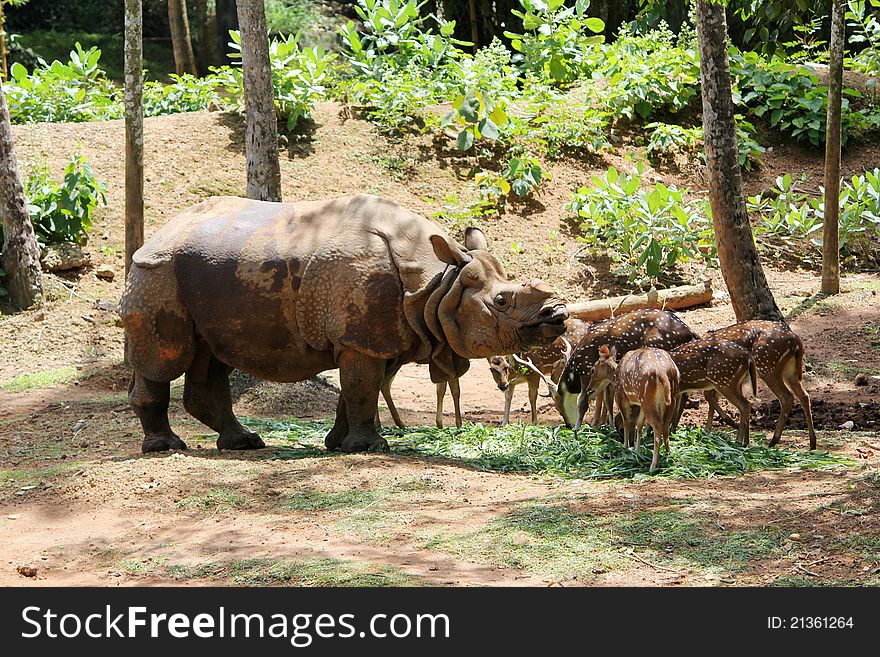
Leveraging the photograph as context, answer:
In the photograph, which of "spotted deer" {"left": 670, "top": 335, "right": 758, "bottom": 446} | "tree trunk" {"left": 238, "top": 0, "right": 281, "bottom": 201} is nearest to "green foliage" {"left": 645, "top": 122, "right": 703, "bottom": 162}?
"tree trunk" {"left": 238, "top": 0, "right": 281, "bottom": 201}

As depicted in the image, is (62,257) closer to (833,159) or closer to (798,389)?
(798,389)

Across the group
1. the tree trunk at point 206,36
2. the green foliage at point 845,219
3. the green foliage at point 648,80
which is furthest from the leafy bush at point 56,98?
the green foliage at point 845,219

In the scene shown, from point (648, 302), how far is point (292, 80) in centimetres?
733

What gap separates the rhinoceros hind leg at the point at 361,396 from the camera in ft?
29.2

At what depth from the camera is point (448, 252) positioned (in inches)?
347

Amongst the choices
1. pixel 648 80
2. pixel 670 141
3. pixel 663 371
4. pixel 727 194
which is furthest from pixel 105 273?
pixel 648 80

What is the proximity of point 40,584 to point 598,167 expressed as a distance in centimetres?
1520

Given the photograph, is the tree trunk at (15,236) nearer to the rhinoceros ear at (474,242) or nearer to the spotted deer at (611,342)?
the rhinoceros ear at (474,242)

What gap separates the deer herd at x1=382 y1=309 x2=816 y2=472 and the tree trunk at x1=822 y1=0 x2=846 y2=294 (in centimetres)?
576

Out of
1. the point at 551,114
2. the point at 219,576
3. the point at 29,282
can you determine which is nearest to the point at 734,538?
the point at 219,576

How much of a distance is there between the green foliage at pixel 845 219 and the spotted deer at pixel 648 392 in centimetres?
931

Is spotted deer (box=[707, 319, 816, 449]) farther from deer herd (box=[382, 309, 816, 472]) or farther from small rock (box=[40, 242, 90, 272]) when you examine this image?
small rock (box=[40, 242, 90, 272])

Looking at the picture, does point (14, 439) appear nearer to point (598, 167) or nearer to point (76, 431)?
point (76, 431)

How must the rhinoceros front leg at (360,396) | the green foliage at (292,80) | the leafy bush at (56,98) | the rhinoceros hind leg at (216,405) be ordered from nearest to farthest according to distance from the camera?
the rhinoceros front leg at (360,396) → the rhinoceros hind leg at (216,405) → the green foliage at (292,80) → the leafy bush at (56,98)
